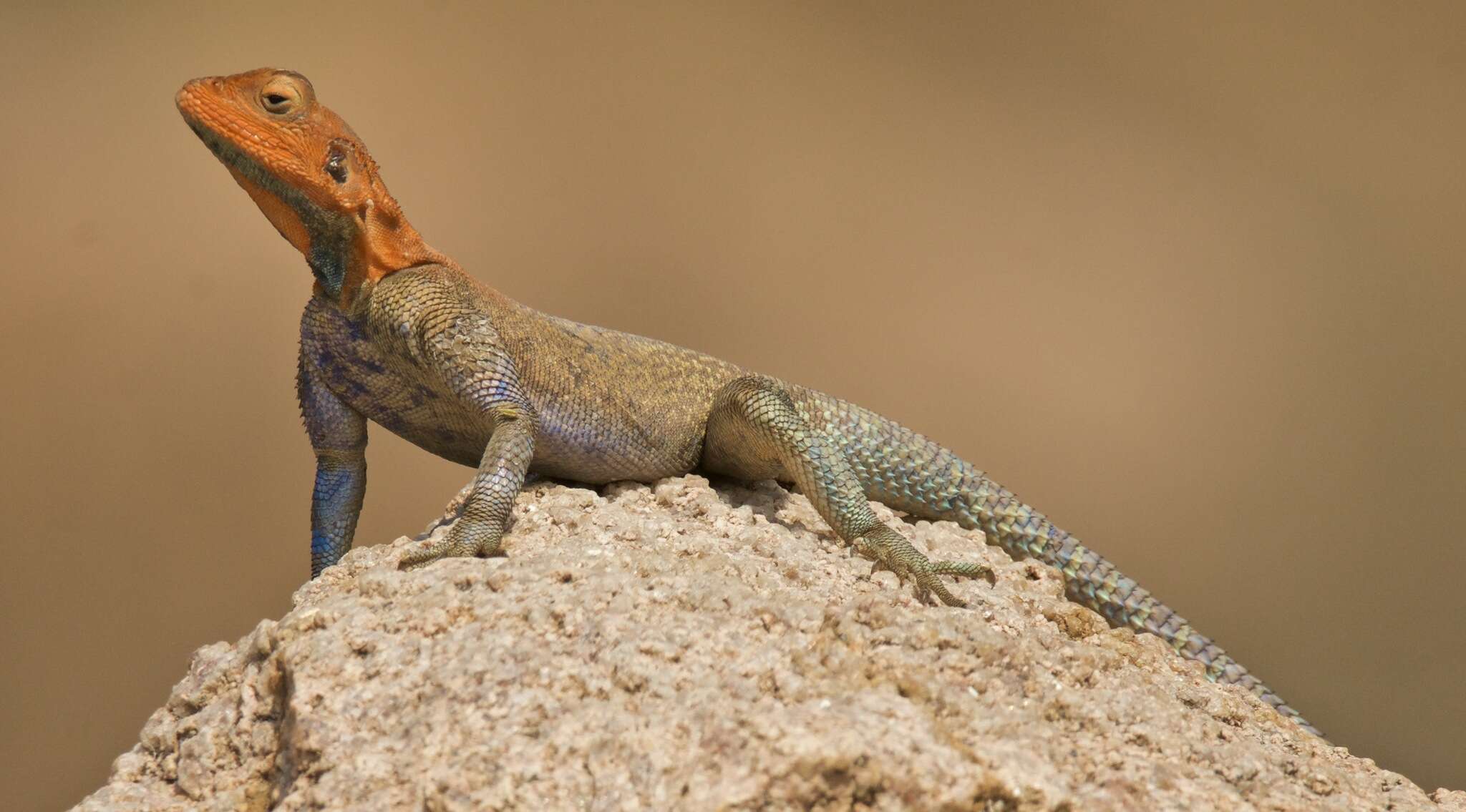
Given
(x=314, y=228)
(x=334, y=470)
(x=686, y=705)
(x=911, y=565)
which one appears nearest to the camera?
(x=686, y=705)

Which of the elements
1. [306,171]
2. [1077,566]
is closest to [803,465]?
[1077,566]

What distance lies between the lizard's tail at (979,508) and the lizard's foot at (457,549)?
1.52 meters

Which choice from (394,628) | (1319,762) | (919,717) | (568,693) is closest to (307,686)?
(394,628)

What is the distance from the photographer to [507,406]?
359cm

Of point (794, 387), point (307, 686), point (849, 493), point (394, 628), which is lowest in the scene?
point (307, 686)

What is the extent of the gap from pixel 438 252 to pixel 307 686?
1794 mm

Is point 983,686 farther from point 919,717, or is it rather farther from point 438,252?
point 438,252

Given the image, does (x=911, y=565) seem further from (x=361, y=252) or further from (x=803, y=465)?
(x=361, y=252)

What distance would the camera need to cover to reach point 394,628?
2688 mm

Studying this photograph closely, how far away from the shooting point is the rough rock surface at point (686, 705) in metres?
2.19

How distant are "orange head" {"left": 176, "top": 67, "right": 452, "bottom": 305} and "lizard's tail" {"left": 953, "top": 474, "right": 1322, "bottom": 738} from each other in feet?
7.23

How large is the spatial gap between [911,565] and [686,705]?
3.90 ft

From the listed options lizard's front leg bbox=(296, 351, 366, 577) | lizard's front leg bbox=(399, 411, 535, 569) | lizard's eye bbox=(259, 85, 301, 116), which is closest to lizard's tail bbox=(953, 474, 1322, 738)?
lizard's front leg bbox=(399, 411, 535, 569)

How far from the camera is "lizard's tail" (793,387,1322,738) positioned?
4.31 metres
